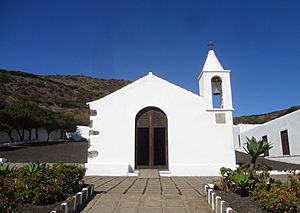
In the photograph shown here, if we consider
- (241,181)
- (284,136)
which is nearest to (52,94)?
(284,136)

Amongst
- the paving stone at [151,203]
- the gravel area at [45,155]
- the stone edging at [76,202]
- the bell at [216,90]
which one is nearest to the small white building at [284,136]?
the bell at [216,90]

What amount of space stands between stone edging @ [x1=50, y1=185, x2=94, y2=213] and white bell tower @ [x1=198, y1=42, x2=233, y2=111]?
8266 mm

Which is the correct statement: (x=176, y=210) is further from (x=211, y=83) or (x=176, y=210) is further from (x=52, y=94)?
(x=52, y=94)

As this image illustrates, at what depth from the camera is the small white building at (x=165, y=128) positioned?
508 inches

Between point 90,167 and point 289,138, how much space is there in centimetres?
1371

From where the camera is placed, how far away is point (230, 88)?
45.1ft

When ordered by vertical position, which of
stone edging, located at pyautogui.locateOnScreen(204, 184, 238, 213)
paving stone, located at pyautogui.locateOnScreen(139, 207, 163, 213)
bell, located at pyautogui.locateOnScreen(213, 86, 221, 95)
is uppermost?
bell, located at pyautogui.locateOnScreen(213, 86, 221, 95)

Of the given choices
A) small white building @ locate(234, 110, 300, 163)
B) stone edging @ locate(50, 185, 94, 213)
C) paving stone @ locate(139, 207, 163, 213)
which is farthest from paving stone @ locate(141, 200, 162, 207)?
→ small white building @ locate(234, 110, 300, 163)

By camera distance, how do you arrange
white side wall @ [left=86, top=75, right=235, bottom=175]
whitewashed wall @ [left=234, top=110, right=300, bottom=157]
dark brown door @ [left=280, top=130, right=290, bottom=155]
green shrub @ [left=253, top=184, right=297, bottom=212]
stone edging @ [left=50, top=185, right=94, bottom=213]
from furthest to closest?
dark brown door @ [left=280, top=130, right=290, bottom=155]
whitewashed wall @ [left=234, top=110, right=300, bottom=157]
white side wall @ [left=86, top=75, right=235, bottom=175]
stone edging @ [left=50, top=185, right=94, bottom=213]
green shrub @ [left=253, top=184, right=297, bottom=212]

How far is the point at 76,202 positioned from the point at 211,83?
33.2 ft

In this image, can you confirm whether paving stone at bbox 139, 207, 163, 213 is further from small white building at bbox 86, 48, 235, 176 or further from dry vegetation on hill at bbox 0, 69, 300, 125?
dry vegetation on hill at bbox 0, 69, 300, 125

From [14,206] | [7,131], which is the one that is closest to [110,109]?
[14,206]

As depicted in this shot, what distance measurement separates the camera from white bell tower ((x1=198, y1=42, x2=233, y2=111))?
13555mm

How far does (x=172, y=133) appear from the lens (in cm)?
1320
